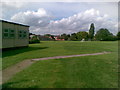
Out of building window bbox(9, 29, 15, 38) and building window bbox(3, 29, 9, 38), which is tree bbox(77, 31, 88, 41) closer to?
building window bbox(9, 29, 15, 38)

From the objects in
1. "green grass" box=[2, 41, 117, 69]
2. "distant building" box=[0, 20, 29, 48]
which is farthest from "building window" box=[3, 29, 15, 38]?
"green grass" box=[2, 41, 117, 69]

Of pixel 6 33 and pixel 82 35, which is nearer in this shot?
pixel 6 33

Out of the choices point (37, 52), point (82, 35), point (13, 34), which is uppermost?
point (82, 35)

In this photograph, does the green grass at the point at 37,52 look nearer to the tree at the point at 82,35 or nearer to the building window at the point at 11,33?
the building window at the point at 11,33

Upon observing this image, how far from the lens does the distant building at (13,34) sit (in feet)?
42.1

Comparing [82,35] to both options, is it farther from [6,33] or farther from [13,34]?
[6,33]

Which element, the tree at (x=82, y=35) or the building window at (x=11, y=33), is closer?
the building window at (x=11, y=33)

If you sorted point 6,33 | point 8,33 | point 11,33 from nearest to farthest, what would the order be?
point 6,33 → point 8,33 → point 11,33

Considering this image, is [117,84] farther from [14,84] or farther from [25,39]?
[25,39]

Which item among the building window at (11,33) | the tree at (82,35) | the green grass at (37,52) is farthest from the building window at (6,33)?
the tree at (82,35)

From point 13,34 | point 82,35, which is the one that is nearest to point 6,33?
point 13,34

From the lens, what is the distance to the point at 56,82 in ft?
12.6

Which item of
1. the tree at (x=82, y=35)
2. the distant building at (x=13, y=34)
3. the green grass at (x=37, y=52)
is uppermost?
the tree at (x=82, y=35)

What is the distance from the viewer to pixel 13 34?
14453 millimetres
